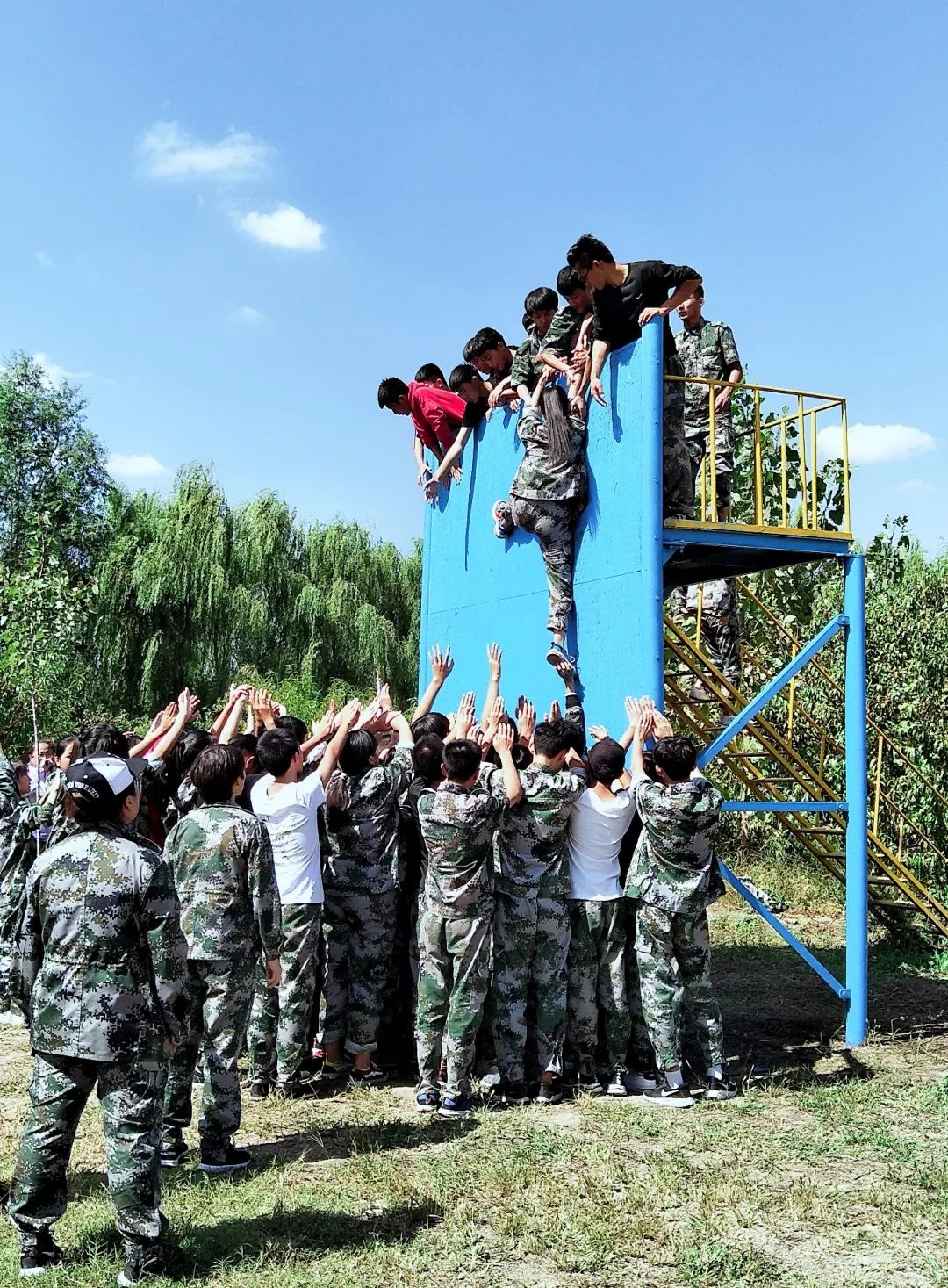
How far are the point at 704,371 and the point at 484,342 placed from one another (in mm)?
1790

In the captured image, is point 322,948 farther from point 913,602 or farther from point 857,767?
point 913,602

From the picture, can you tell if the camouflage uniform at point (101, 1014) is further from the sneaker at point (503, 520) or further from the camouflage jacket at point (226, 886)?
the sneaker at point (503, 520)

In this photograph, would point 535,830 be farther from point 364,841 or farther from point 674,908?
point 364,841

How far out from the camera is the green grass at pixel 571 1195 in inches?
176

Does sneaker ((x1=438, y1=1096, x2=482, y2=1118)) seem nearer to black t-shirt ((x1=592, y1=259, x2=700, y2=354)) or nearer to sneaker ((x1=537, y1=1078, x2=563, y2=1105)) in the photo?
sneaker ((x1=537, y1=1078, x2=563, y2=1105))

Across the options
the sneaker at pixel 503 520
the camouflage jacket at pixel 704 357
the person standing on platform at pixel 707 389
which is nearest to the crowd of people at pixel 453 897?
the person standing on platform at pixel 707 389

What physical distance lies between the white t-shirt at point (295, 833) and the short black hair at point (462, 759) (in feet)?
2.41

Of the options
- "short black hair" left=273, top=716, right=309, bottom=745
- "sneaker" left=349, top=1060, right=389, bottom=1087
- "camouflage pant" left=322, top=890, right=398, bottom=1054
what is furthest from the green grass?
"short black hair" left=273, top=716, right=309, bottom=745

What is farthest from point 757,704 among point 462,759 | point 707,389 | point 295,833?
point 295,833

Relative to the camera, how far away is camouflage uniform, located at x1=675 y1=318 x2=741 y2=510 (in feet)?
27.5

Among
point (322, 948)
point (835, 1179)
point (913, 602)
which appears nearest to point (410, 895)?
point (322, 948)

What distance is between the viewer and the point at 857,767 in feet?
27.3

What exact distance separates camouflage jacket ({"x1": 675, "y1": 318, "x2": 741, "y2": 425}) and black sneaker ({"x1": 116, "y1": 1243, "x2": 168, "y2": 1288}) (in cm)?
651

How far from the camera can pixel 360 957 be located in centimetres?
696
